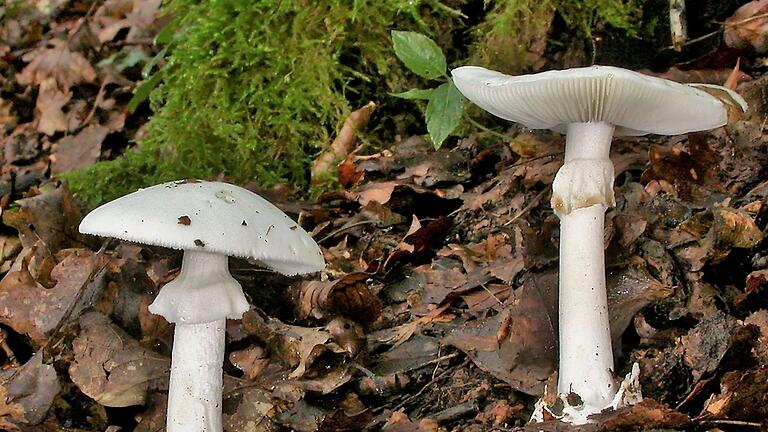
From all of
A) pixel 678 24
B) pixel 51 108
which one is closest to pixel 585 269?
pixel 678 24

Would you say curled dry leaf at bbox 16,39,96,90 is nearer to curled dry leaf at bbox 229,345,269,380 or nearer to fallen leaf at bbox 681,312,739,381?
curled dry leaf at bbox 229,345,269,380

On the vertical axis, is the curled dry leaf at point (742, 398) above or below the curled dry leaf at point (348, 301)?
above

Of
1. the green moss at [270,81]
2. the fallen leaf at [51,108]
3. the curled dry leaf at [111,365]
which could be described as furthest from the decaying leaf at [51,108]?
the curled dry leaf at [111,365]

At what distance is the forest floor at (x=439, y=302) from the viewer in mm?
2381

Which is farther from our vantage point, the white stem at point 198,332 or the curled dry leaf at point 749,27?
the curled dry leaf at point 749,27

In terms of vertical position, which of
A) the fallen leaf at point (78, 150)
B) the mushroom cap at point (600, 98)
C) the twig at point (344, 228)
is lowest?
the fallen leaf at point (78, 150)

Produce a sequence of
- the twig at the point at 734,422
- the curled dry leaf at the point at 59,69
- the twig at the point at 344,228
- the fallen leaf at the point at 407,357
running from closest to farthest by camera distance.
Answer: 1. the twig at the point at 734,422
2. the fallen leaf at the point at 407,357
3. the twig at the point at 344,228
4. the curled dry leaf at the point at 59,69

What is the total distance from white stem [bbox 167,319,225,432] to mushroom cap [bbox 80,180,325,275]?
16.7 inches

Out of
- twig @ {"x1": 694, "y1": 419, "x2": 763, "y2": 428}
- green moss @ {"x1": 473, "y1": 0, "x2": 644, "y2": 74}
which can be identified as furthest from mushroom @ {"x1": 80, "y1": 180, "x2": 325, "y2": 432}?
green moss @ {"x1": 473, "y1": 0, "x2": 644, "y2": 74}

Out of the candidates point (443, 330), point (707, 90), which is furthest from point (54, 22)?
point (707, 90)

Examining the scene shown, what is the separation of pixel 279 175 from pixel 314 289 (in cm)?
108

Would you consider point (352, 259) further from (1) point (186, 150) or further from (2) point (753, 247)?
(2) point (753, 247)

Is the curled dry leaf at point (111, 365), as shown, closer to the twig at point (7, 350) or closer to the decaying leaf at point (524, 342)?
the twig at point (7, 350)

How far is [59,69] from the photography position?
637 centimetres
